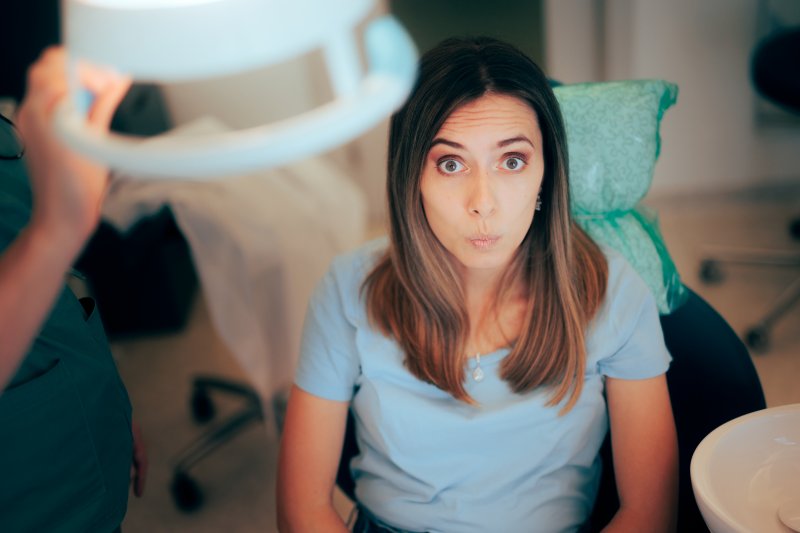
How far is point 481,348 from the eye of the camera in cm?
119

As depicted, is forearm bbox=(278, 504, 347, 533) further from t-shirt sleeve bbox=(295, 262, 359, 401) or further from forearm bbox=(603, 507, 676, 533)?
forearm bbox=(603, 507, 676, 533)

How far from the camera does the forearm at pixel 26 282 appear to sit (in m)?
0.54

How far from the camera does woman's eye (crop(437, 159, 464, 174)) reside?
1.10 m

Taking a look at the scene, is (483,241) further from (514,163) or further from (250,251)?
(250,251)

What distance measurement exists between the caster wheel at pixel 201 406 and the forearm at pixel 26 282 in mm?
1841

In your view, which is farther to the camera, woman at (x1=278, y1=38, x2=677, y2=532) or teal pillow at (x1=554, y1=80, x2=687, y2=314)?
teal pillow at (x1=554, y1=80, x2=687, y2=314)

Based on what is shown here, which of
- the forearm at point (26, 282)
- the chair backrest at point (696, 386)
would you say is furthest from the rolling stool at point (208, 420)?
the forearm at point (26, 282)

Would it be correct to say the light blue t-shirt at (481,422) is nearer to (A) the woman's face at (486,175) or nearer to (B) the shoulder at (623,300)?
(B) the shoulder at (623,300)

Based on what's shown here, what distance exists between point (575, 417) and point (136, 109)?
186cm

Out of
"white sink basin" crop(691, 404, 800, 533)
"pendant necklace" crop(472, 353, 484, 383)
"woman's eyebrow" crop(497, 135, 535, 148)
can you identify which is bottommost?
"pendant necklace" crop(472, 353, 484, 383)

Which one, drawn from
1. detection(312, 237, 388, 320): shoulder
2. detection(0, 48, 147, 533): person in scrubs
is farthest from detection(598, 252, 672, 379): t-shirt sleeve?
detection(0, 48, 147, 533): person in scrubs

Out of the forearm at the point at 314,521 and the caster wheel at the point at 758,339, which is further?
the caster wheel at the point at 758,339

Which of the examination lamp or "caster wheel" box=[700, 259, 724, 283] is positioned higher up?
the examination lamp

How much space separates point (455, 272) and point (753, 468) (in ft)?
1.66
